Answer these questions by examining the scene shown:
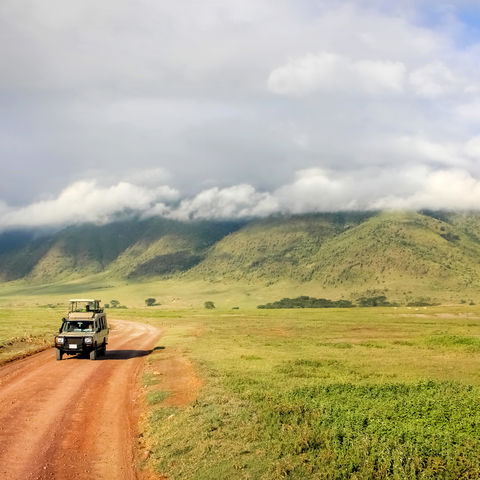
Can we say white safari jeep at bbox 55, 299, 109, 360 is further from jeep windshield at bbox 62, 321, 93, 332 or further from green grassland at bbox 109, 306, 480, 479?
green grassland at bbox 109, 306, 480, 479

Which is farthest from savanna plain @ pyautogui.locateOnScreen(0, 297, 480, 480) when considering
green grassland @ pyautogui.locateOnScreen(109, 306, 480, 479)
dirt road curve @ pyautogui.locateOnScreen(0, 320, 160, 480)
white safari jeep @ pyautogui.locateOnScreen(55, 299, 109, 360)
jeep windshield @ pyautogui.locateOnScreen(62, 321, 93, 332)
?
jeep windshield @ pyautogui.locateOnScreen(62, 321, 93, 332)

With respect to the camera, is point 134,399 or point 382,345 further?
point 382,345

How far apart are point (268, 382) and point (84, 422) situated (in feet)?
35.4

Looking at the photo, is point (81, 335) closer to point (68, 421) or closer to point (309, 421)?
point (68, 421)

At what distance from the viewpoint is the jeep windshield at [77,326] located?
3722 centimetres

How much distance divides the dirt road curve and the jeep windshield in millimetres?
3534

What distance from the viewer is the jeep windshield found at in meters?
37.2

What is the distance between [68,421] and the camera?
19.1 meters

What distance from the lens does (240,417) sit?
1859 centimetres

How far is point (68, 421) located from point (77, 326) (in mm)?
19399

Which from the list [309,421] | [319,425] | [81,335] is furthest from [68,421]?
[81,335]

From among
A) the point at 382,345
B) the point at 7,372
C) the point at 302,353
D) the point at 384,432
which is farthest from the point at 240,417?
the point at 382,345

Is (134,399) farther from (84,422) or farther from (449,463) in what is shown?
(449,463)

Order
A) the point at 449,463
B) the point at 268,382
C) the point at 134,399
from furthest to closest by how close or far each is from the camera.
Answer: the point at 268,382, the point at 134,399, the point at 449,463
